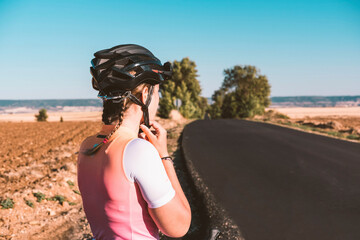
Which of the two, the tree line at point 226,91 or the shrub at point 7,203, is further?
the tree line at point 226,91

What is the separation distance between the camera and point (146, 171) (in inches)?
43.4

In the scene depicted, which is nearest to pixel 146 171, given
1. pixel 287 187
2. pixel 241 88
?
pixel 287 187

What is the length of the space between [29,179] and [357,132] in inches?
742

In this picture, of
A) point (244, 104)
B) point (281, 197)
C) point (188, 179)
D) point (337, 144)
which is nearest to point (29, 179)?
point (188, 179)

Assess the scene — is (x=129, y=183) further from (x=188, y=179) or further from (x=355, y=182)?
(x=355, y=182)

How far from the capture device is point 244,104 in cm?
4572

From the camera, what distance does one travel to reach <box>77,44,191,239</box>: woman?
1129mm

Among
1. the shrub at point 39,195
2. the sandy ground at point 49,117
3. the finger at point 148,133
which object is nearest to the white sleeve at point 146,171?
the finger at point 148,133

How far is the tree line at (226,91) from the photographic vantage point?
1702 inches

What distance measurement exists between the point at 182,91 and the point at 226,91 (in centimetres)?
2065

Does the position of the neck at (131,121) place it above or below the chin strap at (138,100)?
below

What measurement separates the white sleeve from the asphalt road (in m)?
3.32

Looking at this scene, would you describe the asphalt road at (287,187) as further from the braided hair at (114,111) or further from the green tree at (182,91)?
the green tree at (182,91)

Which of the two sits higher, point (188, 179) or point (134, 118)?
point (134, 118)
